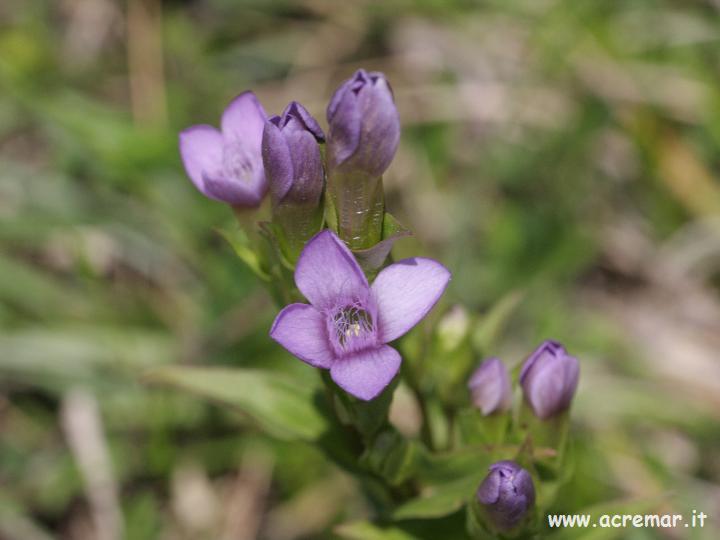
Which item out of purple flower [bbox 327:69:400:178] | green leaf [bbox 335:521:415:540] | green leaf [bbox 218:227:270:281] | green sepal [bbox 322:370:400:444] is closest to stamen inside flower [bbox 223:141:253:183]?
green leaf [bbox 218:227:270:281]

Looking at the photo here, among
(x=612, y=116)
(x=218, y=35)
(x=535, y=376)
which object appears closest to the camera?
(x=535, y=376)

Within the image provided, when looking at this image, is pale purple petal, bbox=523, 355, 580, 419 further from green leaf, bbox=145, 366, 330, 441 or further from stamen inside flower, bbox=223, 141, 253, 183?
stamen inside flower, bbox=223, 141, 253, 183

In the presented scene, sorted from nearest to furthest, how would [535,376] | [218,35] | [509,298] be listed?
[535,376]
[509,298]
[218,35]

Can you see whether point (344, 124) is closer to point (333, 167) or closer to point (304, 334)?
point (333, 167)

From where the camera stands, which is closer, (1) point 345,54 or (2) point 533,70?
(2) point 533,70

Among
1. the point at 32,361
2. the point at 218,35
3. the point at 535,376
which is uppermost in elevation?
the point at 218,35

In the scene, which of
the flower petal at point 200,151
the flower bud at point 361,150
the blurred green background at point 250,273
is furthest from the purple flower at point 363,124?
the blurred green background at point 250,273

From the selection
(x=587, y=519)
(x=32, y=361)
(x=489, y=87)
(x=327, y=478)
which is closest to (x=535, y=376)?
(x=587, y=519)

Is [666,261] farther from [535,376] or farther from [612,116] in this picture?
[535,376]
